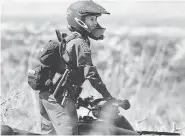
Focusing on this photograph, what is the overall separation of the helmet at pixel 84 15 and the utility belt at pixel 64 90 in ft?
1.23

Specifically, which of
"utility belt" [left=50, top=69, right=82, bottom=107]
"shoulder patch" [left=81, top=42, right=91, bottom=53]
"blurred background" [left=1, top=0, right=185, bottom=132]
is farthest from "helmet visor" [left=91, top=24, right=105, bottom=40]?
"blurred background" [left=1, top=0, right=185, bottom=132]

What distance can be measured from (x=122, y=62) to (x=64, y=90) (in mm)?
3197

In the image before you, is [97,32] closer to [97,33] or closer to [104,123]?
[97,33]

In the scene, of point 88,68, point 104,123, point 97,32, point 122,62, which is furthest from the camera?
point 122,62

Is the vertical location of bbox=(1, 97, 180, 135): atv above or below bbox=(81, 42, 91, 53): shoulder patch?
below

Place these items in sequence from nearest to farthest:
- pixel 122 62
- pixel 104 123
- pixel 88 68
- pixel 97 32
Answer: pixel 88 68 → pixel 104 123 → pixel 97 32 → pixel 122 62

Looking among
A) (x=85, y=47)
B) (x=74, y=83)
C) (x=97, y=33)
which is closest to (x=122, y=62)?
(x=97, y=33)

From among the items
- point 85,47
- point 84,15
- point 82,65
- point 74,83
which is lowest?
point 74,83

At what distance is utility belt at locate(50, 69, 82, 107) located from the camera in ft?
12.3

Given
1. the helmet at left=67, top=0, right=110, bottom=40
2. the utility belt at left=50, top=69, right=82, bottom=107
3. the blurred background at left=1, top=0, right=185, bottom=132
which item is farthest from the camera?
the blurred background at left=1, top=0, right=185, bottom=132

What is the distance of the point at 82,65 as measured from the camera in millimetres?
3664

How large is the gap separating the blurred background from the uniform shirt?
33.9 inches

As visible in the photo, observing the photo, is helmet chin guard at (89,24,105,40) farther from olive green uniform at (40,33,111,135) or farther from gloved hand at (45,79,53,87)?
gloved hand at (45,79,53,87)

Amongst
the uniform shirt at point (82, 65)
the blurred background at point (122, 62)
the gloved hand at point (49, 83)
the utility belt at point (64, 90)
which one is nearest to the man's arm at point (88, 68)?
the uniform shirt at point (82, 65)
